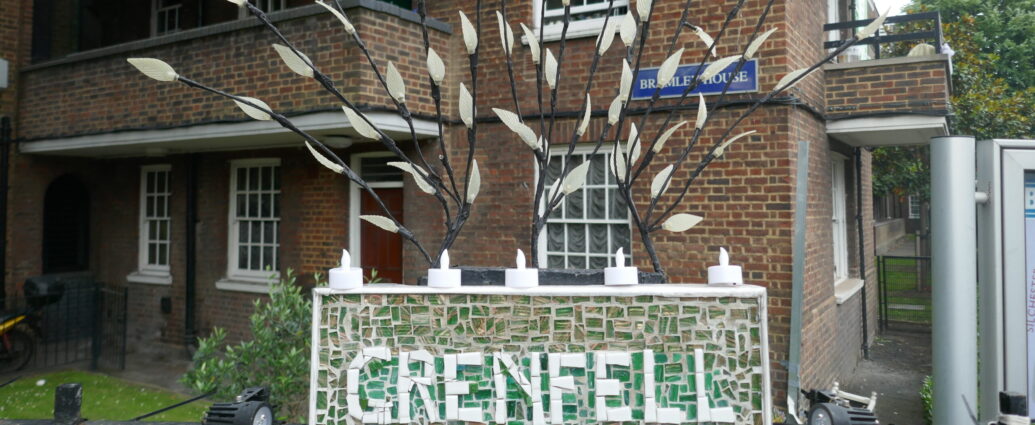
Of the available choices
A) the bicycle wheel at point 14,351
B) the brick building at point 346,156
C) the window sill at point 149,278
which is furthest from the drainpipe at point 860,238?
the bicycle wheel at point 14,351

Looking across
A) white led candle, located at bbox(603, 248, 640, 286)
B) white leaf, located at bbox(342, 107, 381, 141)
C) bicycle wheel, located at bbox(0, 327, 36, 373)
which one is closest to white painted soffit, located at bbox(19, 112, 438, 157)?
bicycle wheel, located at bbox(0, 327, 36, 373)

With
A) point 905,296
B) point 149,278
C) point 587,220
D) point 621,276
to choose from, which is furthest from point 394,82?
point 905,296

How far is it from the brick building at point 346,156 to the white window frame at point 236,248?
4 cm

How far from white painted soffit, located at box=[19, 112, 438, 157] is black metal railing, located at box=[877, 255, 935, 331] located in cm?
952

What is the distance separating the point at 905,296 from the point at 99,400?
17.1 meters

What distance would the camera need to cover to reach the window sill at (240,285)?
378 inches

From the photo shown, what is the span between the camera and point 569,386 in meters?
3.01

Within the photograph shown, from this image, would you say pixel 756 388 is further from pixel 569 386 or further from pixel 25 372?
pixel 25 372

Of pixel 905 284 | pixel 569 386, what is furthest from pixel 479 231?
pixel 905 284

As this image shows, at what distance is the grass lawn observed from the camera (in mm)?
7410

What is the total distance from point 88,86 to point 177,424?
8.70 m

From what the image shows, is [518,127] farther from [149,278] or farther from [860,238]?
[149,278]

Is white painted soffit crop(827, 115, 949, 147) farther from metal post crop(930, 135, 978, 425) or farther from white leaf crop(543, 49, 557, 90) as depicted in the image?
metal post crop(930, 135, 978, 425)

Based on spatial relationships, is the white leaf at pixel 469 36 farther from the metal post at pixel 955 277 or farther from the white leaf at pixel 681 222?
the metal post at pixel 955 277
